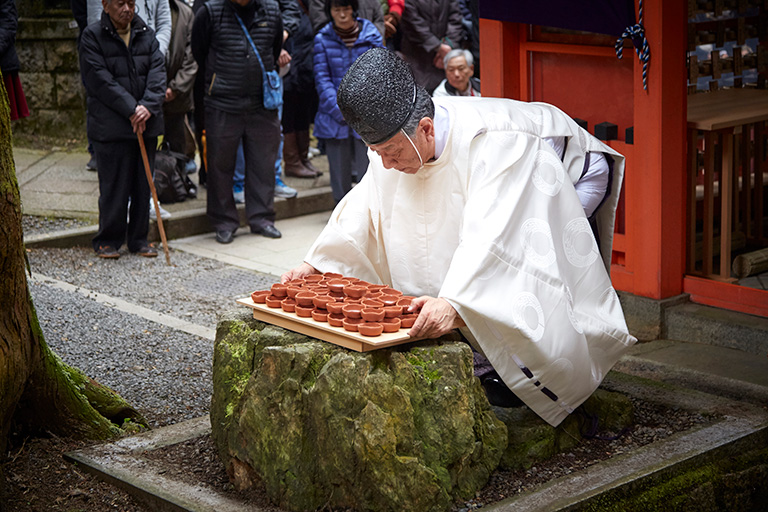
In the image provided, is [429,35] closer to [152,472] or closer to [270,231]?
[270,231]

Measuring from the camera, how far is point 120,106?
7484mm

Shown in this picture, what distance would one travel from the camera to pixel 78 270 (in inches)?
290

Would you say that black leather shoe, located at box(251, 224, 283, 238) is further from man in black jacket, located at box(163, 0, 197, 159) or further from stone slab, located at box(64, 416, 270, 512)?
stone slab, located at box(64, 416, 270, 512)

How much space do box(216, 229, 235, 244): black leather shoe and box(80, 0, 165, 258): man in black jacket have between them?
714 millimetres

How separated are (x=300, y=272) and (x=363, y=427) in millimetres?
972

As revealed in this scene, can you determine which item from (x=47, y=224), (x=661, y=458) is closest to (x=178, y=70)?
(x=47, y=224)

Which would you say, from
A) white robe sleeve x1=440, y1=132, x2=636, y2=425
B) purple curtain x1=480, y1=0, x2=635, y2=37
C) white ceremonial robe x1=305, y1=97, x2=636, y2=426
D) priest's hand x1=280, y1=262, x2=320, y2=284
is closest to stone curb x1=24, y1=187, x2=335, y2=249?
purple curtain x1=480, y1=0, x2=635, y2=37

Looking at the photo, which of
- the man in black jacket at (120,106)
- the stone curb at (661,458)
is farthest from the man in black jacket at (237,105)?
the stone curb at (661,458)

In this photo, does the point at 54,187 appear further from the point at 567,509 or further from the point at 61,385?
the point at 567,509

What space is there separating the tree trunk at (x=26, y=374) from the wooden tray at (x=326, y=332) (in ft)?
2.69

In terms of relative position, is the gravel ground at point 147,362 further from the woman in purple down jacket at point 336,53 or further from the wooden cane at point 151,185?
the woman in purple down jacket at point 336,53

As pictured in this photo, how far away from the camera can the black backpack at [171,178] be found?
8867mm

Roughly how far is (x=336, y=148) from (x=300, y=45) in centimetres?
150

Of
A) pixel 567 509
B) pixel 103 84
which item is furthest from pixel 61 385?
pixel 103 84
